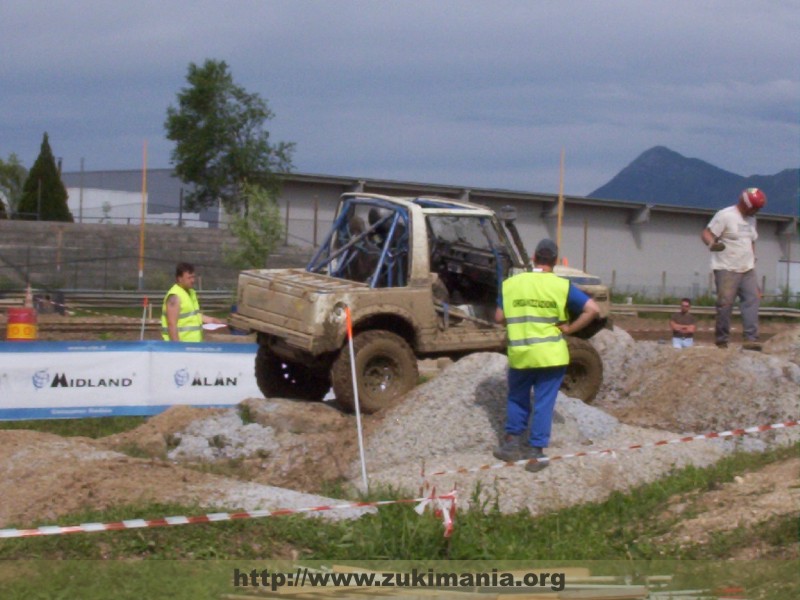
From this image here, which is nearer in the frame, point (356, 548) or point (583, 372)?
point (356, 548)

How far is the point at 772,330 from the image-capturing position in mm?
31828

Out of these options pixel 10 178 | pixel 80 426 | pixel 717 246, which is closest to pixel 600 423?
pixel 717 246

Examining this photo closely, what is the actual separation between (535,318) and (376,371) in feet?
9.48

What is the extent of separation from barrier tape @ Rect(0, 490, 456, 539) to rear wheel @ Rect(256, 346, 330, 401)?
540cm

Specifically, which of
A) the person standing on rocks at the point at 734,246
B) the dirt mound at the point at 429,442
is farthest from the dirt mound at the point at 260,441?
the person standing on rocks at the point at 734,246

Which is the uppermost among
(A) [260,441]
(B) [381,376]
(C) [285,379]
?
(B) [381,376]

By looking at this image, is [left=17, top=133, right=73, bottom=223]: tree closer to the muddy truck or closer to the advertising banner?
the advertising banner

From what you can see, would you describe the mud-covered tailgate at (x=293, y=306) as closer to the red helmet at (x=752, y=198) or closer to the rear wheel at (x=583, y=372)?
the rear wheel at (x=583, y=372)

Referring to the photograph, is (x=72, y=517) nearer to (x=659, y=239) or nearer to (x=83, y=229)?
(x=83, y=229)

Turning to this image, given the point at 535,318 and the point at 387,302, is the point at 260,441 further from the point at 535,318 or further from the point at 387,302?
the point at 535,318

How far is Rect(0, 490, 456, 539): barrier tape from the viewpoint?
6887 mm

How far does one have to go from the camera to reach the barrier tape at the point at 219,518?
22.6ft

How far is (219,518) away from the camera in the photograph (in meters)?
7.31

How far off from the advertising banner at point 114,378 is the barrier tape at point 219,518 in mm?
6103
